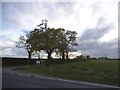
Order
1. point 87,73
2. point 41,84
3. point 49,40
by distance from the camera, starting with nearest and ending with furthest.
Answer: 1. point 41,84
2. point 87,73
3. point 49,40

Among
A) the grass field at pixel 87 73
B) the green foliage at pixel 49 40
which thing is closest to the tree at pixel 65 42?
the green foliage at pixel 49 40

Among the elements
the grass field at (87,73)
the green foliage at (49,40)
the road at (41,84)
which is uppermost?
the green foliage at (49,40)

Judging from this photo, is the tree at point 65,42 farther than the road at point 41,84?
Yes

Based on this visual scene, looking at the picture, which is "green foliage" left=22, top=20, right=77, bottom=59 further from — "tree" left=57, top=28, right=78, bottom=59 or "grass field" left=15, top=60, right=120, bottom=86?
"grass field" left=15, top=60, right=120, bottom=86

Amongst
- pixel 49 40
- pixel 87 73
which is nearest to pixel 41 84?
pixel 87 73

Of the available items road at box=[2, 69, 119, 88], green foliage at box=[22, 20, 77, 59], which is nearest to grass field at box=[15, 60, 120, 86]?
road at box=[2, 69, 119, 88]

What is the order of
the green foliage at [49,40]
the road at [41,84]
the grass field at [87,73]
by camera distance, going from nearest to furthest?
the road at [41,84]
the grass field at [87,73]
the green foliage at [49,40]

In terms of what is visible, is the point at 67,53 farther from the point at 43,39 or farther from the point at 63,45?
the point at 43,39

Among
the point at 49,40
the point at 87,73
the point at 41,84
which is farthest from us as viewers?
the point at 49,40

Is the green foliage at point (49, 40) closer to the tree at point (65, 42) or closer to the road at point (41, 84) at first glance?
the tree at point (65, 42)

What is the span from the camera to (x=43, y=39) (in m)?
66.5

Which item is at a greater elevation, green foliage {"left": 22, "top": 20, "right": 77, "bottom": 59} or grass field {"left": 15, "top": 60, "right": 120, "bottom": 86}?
green foliage {"left": 22, "top": 20, "right": 77, "bottom": 59}

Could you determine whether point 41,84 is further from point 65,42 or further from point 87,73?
point 65,42

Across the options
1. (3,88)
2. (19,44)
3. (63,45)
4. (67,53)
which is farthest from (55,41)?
(3,88)
